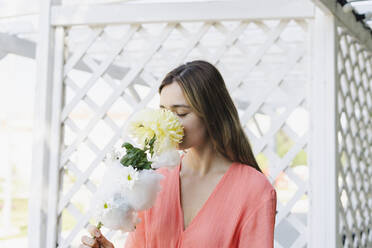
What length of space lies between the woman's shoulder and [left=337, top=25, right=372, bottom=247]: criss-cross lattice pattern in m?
1.01

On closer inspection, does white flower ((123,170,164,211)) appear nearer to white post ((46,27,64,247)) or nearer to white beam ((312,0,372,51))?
white beam ((312,0,372,51))

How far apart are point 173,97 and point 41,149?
147cm

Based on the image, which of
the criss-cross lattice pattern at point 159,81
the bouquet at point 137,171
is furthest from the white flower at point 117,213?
the criss-cross lattice pattern at point 159,81

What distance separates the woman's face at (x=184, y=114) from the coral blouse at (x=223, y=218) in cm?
16

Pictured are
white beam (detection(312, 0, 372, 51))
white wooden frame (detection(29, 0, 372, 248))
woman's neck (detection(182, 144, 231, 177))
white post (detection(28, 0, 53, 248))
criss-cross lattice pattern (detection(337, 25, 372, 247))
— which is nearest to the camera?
woman's neck (detection(182, 144, 231, 177))

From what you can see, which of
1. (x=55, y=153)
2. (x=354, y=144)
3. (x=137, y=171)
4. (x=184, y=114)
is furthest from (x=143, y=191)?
(x=354, y=144)

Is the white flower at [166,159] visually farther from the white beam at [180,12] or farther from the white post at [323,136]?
the white beam at [180,12]

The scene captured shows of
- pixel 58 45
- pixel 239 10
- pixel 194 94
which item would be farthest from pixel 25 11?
pixel 194 94

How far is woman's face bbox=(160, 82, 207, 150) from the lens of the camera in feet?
4.00

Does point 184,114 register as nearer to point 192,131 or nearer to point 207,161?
point 192,131

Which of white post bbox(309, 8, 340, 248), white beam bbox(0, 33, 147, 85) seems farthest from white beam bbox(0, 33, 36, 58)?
white post bbox(309, 8, 340, 248)

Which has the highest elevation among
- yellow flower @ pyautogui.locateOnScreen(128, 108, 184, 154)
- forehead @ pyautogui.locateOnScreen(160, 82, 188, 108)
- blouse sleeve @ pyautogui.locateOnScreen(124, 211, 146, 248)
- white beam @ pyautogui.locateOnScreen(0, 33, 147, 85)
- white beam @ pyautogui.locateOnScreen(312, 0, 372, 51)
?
white beam @ pyautogui.locateOnScreen(0, 33, 147, 85)

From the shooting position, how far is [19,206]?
1373 cm

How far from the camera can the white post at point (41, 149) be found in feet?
8.07
